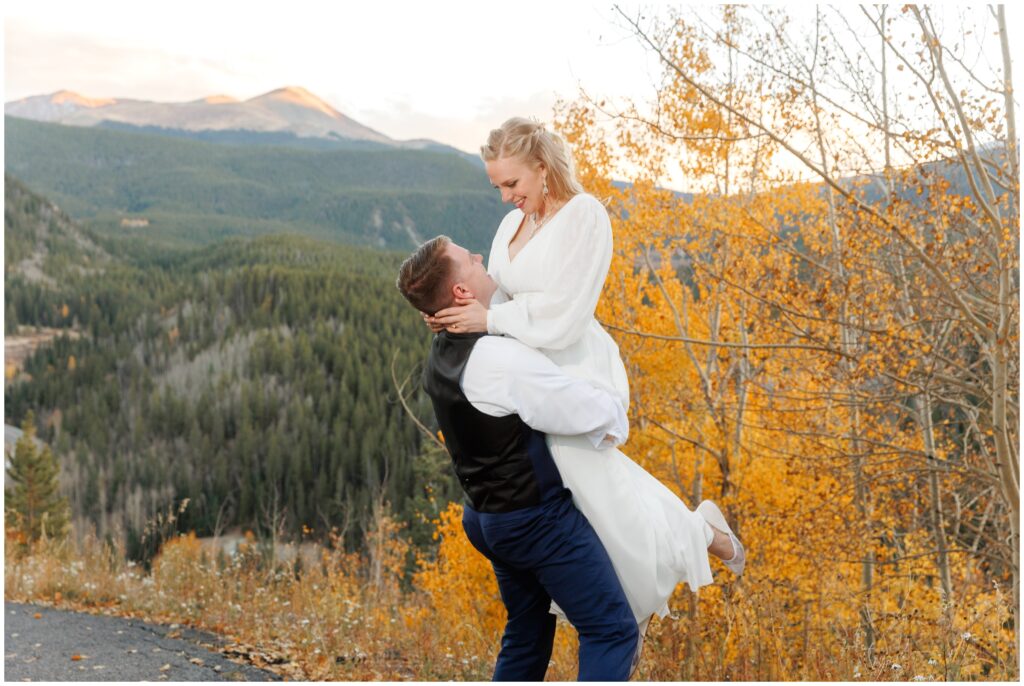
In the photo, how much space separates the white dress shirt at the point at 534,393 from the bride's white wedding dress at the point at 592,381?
59mm

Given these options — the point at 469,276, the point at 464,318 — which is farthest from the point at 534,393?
the point at 469,276

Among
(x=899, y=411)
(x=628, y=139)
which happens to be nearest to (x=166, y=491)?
(x=628, y=139)

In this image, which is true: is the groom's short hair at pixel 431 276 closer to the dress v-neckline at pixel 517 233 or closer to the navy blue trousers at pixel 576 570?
the dress v-neckline at pixel 517 233

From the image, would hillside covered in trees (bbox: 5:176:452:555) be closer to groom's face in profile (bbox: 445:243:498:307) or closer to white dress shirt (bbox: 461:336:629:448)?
groom's face in profile (bbox: 445:243:498:307)

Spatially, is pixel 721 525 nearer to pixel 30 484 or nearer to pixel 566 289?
pixel 566 289

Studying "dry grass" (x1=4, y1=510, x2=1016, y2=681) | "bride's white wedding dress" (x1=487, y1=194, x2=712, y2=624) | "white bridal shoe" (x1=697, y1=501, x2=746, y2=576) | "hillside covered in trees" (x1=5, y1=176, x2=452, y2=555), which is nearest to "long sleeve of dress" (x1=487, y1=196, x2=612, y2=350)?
"bride's white wedding dress" (x1=487, y1=194, x2=712, y2=624)

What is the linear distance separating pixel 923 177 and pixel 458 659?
371cm

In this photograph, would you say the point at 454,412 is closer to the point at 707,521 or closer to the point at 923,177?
the point at 707,521

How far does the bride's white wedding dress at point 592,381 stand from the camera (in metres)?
2.21

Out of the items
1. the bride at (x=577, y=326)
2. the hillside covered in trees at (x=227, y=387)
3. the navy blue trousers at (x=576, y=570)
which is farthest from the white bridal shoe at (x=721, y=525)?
the hillside covered in trees at (x=227, y=387)

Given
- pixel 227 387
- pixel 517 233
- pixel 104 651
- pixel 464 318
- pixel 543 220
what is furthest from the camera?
pixel 227 387

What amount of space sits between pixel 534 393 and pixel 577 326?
213 millimetres

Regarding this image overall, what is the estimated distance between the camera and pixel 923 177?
503 centimetres

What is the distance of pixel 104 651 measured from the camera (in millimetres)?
4637
